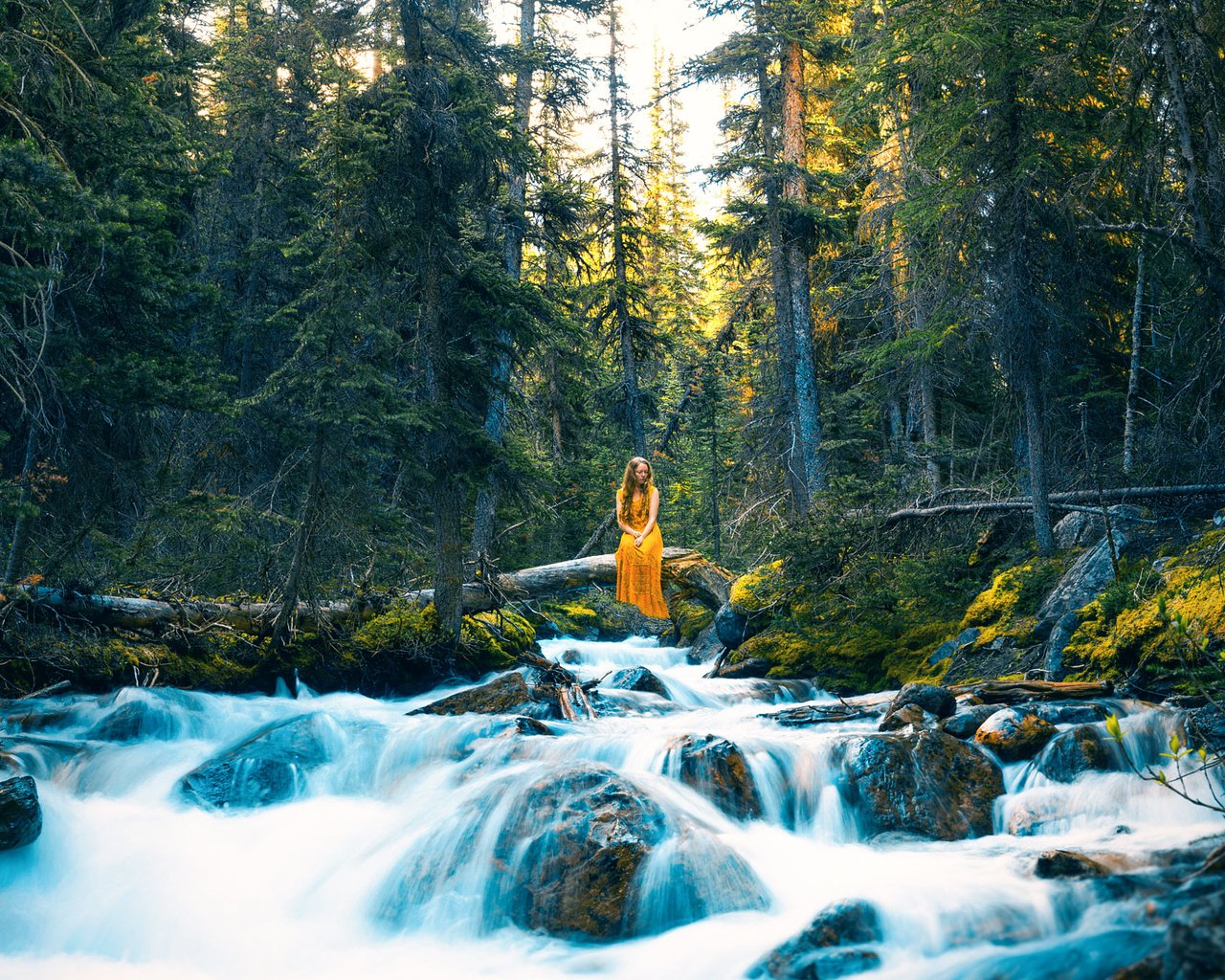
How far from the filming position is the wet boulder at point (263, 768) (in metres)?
8.51

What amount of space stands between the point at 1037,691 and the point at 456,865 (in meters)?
5.69

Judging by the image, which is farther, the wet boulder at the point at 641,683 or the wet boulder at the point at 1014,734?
the wet boulder at the point at 641,683

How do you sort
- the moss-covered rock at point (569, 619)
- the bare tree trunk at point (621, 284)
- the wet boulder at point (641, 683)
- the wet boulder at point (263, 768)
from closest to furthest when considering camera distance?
the wet boulder at point (263, 768)
the wet boulder at point (641, 683)
the moss-covered rock at point (569, 619)
the bare tree trunk at point (621, 284)

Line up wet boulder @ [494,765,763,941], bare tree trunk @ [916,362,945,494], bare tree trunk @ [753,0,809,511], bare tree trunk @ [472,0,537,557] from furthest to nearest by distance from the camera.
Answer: bare tree trunk @ [753,0,809,511] < bare tree trunk @ [472,0,537,557] < bare tree trunk @ [916,362,945,494] < wet boulder @ [494,765,763,941]

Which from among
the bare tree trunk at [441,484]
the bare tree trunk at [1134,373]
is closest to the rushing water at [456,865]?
the bare tree trunk at [441,484]

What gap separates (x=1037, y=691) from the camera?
8633 mm

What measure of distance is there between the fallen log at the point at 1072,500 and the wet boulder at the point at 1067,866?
4.82 metres

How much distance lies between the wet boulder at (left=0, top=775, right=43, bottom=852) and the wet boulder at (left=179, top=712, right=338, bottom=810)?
4.52 feet

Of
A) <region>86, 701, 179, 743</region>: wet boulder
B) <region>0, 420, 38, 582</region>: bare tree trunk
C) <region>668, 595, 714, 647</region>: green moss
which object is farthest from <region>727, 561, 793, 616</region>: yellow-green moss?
<region>0, 420, 38, 582</region>: bare tree trunk

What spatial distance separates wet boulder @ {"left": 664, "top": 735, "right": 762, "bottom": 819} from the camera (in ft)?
25.8

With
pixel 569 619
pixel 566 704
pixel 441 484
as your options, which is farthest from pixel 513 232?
pixel 566 704

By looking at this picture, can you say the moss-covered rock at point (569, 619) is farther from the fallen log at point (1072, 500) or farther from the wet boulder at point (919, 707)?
the wet boulder at point (919, 707)

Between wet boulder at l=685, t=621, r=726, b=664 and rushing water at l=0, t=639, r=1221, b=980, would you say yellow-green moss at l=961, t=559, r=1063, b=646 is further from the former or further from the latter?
wet boulder at l=685, t=621, r=726, b=664

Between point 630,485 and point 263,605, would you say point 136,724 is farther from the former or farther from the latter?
point 630,485
